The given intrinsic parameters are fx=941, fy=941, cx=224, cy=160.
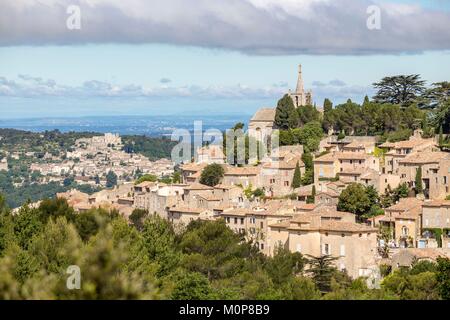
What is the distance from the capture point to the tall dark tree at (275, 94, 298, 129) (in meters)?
59.6

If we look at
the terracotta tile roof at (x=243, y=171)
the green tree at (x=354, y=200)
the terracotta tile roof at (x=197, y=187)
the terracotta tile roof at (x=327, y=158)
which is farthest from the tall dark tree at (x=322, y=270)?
the terracotta tile roof at (x=243, y=171)

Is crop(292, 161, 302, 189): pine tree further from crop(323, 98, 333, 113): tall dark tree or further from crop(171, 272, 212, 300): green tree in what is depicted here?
crop(171, 272, 212, 300): green tree

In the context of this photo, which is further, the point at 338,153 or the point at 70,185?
the point at 70,185

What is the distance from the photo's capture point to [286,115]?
60.0m

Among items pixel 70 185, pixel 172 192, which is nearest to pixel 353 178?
pixel 172 192

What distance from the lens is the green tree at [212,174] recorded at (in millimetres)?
50422

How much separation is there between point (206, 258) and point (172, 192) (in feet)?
47.3

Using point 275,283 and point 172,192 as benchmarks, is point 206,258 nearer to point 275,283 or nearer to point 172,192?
point 275,283

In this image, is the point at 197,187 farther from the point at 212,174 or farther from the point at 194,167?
the point at 194,167

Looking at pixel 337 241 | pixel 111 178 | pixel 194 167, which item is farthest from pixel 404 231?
pixel 111 178

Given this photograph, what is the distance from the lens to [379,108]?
55031mm

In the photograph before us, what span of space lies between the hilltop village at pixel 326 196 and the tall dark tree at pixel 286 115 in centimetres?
11

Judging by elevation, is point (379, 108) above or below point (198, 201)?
above

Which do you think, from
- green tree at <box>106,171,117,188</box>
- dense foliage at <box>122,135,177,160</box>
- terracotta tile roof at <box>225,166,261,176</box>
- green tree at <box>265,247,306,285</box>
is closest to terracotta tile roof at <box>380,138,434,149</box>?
terracotta tile roof at <box>225,166,261,176</box>
